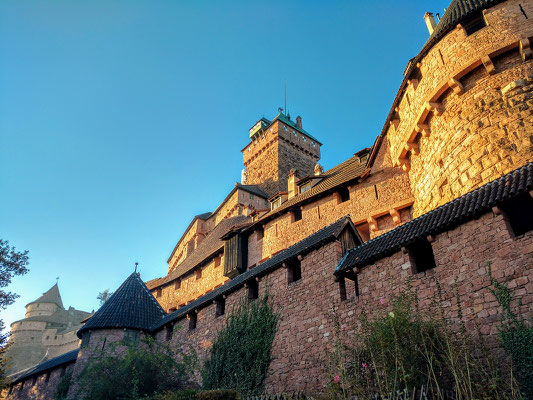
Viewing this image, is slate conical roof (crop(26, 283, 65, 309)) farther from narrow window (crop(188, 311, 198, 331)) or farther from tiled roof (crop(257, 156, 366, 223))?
narrow window (crop(188, 311, 198, 331))

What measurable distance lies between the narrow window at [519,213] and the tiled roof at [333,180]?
9.51m

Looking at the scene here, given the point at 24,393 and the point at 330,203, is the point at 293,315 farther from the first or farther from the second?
the point at 24,393

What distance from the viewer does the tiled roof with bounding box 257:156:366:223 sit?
18.4 meters

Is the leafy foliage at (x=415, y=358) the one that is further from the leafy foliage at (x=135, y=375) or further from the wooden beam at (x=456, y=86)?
the wooden beam at (x=456, y=86)

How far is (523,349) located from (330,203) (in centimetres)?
1270

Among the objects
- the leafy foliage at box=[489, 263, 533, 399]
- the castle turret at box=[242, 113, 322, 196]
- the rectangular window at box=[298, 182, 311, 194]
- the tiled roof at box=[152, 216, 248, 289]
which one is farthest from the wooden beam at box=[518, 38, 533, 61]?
the castle turret at box=[242, 113, 322, 196]

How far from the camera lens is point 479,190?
8688mm

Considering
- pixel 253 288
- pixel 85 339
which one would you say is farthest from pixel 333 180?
pixel 85 339

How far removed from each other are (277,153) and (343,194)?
20.3 meters

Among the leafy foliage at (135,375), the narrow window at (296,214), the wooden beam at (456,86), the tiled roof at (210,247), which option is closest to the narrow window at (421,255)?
the wooden beam at (456,86)

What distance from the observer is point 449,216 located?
27.5 feet

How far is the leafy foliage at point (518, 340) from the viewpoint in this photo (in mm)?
5969

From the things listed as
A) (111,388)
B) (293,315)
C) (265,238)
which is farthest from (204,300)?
(265,238)

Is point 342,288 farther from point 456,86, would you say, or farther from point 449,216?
point 456,86
